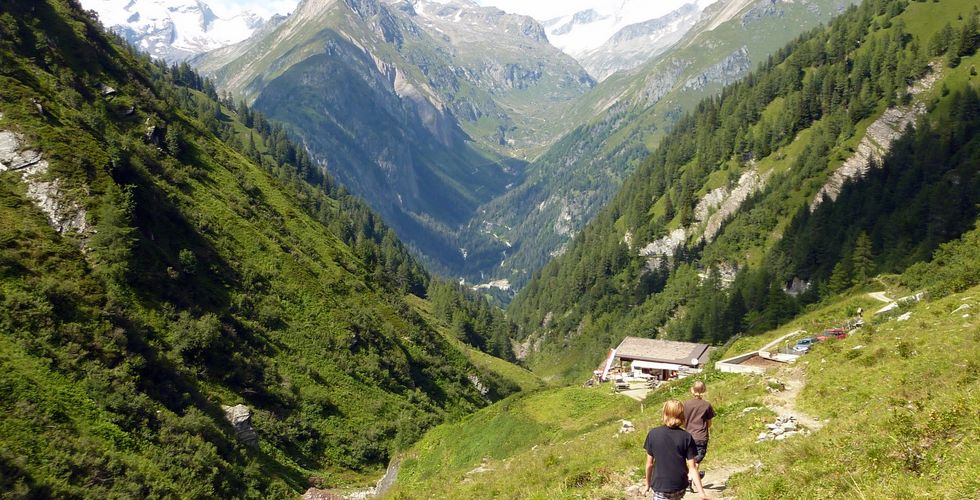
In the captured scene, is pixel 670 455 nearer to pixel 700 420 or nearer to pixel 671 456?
pixel 671 456

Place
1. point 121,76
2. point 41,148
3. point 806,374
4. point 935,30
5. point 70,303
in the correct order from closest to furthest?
point 806,374
point 70,303
point 41,148
point 121,76
point 935,30

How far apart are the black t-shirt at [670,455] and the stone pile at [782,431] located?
11.4 m

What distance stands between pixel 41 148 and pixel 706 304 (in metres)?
113

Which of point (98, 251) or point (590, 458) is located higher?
point (98, 251)

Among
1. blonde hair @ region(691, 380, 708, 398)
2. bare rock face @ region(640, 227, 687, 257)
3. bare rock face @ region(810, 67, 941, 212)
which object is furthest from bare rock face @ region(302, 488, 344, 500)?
bare rock face @ region(640, 227, 687, 257)

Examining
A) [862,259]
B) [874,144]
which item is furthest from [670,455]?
[874,144]

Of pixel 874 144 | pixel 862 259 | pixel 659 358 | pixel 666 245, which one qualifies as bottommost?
pixel 666 245

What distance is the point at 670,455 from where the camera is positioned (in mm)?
10820

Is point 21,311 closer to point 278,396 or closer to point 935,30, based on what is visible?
point 278,396

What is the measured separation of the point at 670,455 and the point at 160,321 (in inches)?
1832

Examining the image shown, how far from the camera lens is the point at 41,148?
154ft

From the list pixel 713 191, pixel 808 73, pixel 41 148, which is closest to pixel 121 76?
pixel 41 148

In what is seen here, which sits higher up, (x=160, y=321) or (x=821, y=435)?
→ (x=160, y=321)

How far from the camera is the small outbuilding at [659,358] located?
70.1m
